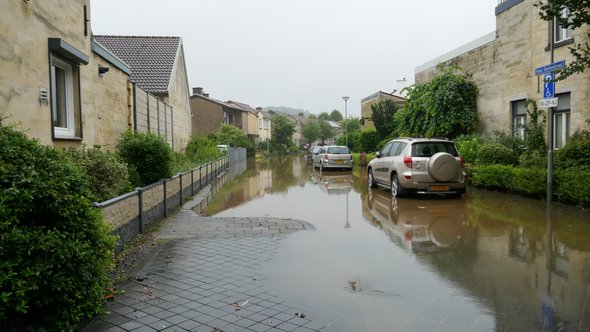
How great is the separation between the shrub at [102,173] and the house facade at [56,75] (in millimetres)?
514

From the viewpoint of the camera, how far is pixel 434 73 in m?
25.5

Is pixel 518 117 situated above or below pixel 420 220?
above

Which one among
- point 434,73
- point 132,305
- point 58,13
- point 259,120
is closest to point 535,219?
point 132,305

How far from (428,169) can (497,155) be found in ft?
12.5

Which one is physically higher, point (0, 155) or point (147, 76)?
point (147, 76)

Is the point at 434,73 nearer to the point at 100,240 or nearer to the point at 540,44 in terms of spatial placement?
the point at 540,44

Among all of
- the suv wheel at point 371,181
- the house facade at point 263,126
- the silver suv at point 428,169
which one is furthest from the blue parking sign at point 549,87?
the house facade at point 263,126

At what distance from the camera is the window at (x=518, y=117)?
17.2 meters

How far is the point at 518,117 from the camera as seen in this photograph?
17828 mm

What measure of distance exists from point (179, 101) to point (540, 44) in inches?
739

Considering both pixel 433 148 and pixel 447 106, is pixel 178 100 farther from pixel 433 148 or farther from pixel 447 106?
pixel 433 148

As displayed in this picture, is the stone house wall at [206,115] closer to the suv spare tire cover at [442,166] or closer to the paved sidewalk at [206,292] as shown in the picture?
the suv spare tire cover at [442,166]

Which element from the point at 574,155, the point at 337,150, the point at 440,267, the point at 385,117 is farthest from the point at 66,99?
the point at 385,117

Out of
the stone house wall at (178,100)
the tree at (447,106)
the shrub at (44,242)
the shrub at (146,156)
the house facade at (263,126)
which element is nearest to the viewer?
the shrub at (44,242)
